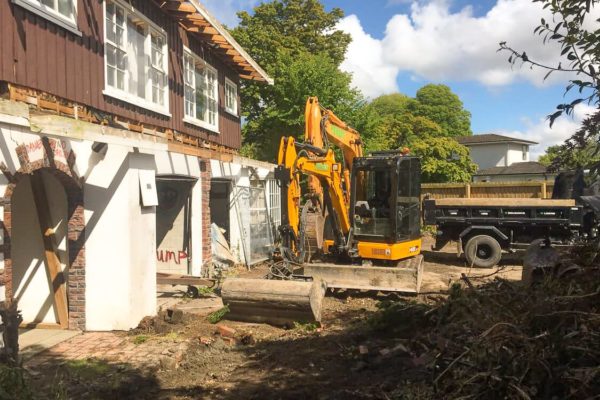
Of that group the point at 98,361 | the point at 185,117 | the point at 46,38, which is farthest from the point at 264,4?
the point at 98,361

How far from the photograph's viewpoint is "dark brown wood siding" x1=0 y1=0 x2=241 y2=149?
624 cm

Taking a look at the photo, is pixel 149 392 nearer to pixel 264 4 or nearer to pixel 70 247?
pixel 70 247

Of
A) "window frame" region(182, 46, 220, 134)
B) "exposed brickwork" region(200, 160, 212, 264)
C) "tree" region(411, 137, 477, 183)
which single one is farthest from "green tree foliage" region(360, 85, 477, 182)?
"exposed brickwork" region(200, 160, 212, 264)

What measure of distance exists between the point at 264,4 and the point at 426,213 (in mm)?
20893

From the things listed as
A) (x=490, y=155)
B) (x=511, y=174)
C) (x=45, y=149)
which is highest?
(x=490, y=155)

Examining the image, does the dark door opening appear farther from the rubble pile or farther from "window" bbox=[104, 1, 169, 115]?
the rubble pile

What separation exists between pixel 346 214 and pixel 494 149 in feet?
148

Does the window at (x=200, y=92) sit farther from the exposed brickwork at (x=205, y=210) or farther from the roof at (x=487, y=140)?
the roof at (x=487, y=140)

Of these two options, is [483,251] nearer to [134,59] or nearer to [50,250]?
[134,59]

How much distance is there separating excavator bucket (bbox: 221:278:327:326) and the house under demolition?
1.35 meters

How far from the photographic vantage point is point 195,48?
1225 centimetres

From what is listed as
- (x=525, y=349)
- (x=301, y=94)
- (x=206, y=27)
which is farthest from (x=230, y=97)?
(x=525, y=349)

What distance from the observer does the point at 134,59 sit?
950cm

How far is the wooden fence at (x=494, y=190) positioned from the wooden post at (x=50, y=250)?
15257 millimetres
